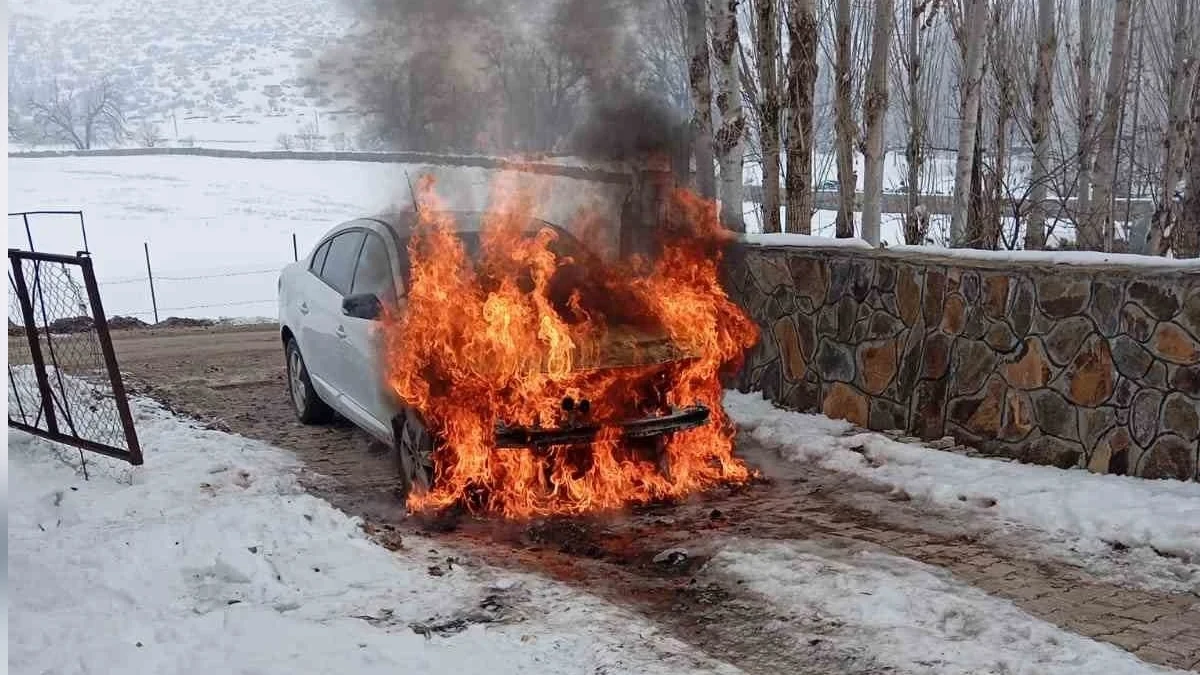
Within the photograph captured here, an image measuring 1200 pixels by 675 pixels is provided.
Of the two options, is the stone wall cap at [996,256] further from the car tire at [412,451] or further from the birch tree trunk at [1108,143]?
the birch tree trunk at [1108,143]

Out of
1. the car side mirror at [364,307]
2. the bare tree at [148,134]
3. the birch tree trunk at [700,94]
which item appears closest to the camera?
the car side mirror at [364,307]

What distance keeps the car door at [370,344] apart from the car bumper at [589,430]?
986 mm

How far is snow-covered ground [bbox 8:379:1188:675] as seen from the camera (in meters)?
4.29

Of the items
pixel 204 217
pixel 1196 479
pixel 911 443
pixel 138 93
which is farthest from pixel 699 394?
pixel 138 93

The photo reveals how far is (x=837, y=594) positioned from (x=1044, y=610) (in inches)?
37.4

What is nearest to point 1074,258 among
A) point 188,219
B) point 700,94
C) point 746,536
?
point 746,536

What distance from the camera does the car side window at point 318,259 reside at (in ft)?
27.2

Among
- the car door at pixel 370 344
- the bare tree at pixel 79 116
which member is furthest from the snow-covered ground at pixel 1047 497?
the bare tree at pixel 79 116

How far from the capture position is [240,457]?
25.5 ft

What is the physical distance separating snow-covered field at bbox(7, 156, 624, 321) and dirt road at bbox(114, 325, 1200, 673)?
16445 millimetres

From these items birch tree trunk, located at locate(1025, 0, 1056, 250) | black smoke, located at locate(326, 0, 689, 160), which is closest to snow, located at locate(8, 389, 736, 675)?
black smoke, located at locate(326, 0, 689, 160)

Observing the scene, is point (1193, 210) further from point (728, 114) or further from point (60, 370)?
point (60, 370)

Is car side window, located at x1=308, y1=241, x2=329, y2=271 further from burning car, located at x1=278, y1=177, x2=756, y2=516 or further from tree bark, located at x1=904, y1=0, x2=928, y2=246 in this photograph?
tree bark, located at x1=904, y1=0, x2=928, y2=246

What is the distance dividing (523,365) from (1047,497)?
3277 millimetres
